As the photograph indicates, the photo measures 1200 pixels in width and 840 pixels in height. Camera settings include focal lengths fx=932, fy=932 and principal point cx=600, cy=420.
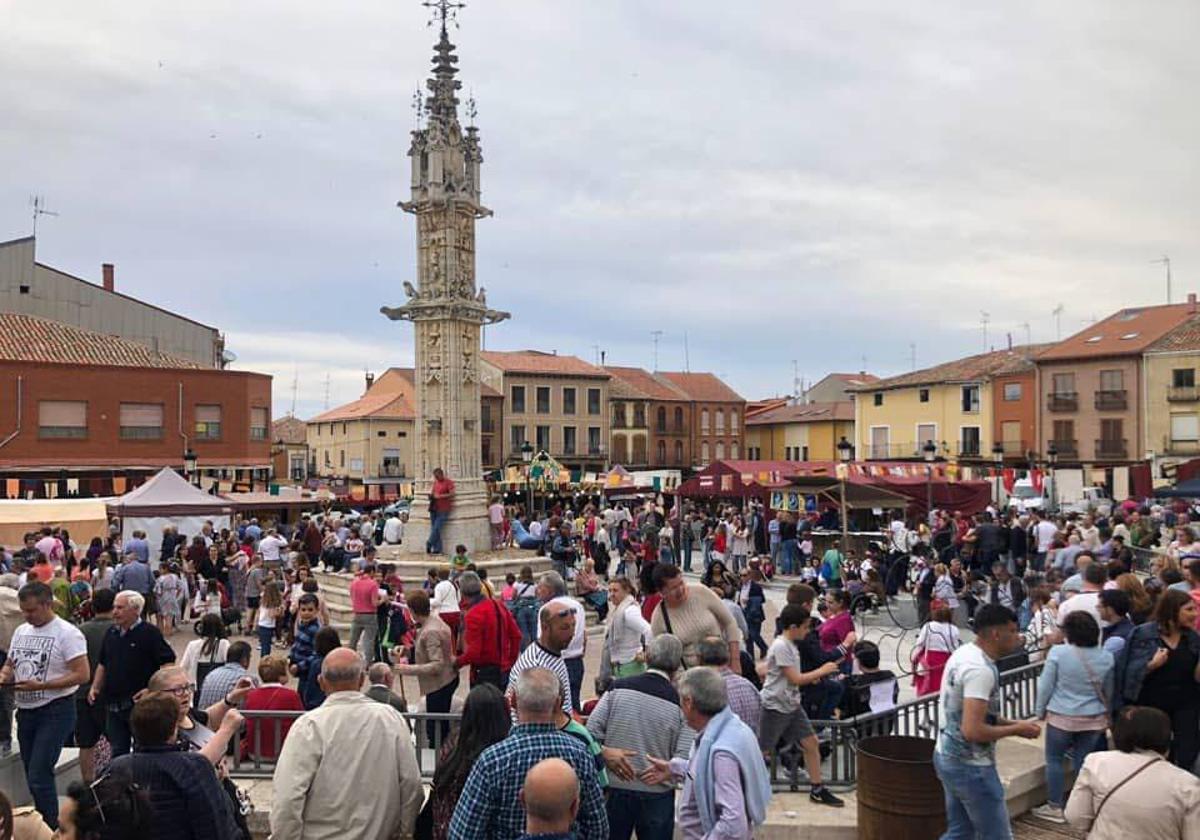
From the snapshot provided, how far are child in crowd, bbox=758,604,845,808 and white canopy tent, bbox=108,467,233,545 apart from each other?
16.9 m

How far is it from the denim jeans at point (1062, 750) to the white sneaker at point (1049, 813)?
175mm

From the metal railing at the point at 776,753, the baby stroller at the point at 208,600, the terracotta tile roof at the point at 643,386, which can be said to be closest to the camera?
the metal railing at the point at 776,753

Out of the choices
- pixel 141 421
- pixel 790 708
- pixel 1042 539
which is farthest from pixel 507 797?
pixel 141 421

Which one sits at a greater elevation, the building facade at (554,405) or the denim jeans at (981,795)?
the building facade at (554,405)

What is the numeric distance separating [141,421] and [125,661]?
111 ft

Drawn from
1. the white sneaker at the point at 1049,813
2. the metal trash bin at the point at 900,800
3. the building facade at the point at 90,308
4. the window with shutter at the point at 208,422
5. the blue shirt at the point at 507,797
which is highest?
the building facade at the point at 90,308

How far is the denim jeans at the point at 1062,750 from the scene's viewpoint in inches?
237

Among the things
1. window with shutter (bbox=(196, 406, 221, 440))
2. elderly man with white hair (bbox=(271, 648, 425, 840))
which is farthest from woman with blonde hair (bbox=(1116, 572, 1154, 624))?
window with shutter (bbox=(196, 406, 221, 440))

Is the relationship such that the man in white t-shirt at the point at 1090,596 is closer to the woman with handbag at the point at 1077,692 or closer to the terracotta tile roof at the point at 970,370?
the woman with handbag at the point at 1077,692

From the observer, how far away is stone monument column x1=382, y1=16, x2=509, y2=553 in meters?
19.2

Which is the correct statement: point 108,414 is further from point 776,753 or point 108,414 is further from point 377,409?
point 776,753

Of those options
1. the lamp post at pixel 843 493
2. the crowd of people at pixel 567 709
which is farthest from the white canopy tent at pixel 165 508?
the lamp post at pixel 843 493

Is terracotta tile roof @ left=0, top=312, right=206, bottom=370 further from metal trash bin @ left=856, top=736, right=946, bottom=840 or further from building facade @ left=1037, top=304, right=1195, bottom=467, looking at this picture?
building facade @ left=1037, top=304, right=1195, bottom=467

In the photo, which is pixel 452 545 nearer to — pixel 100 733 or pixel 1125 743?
pixel 100 733
